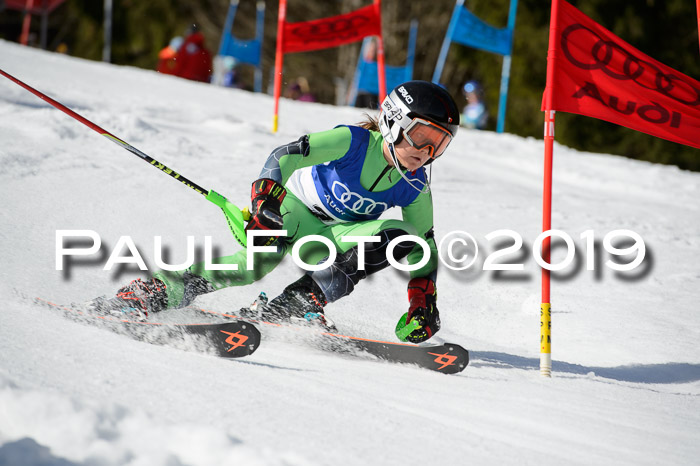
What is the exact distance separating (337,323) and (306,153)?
110 centimetres

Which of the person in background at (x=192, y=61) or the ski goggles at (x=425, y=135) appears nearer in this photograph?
the ski goggles at (x=425, y=135)

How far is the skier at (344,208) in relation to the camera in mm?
3289

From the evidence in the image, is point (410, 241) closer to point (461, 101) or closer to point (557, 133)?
point (557, 133)

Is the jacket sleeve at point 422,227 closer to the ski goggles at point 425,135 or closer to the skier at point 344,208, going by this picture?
the skier at point 344,208

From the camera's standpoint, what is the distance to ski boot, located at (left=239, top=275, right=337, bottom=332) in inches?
135

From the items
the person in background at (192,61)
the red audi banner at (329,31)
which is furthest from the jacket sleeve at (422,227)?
the person in background at (192,61)

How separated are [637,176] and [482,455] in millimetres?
8110

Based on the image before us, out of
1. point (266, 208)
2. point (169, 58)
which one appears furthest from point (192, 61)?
point (266, 208)

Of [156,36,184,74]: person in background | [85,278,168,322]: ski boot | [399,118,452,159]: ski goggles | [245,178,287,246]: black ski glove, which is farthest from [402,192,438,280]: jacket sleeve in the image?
[156,36,184,74]: person in background

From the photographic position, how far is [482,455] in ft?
6.97

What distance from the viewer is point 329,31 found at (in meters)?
8.89

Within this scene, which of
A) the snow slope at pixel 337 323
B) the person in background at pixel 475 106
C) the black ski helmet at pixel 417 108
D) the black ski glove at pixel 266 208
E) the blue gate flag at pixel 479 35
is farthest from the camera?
the person in background at pixel 475 106

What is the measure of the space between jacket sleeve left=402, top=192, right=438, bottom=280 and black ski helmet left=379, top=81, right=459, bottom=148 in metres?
0.41

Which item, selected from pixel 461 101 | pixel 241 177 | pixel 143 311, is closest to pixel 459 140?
pixel 241 177
